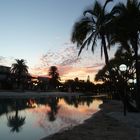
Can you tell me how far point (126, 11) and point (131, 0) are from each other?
3.84ft

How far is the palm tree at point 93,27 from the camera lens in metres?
28.6

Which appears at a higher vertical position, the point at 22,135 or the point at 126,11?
the point at 126,11

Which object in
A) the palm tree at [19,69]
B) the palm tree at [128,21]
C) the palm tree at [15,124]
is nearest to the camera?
the palm tree at [15,124]

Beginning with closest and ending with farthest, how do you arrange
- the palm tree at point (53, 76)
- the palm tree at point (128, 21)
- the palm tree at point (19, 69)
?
the palm tree at point (128, 21) → the palm tree at point (19, 69) → the palm tree at point (53, 76)

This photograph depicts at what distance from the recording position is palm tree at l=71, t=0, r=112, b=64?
2864 cm

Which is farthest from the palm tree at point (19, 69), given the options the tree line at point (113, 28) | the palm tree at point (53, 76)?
the tree line at point (113, 28)

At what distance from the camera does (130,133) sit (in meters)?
14.8

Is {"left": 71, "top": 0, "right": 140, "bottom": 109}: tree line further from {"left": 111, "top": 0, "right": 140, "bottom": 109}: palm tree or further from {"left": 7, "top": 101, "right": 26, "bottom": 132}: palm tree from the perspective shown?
{"left": 7, "top": 101, "right": 26, "bottom": 132}: palm tree

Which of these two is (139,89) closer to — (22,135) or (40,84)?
(22,135)

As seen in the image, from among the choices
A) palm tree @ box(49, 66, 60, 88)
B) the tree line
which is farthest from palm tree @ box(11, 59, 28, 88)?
the tree line

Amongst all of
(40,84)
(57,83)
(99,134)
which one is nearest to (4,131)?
(99,134)

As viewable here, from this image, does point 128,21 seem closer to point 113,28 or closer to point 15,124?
point 113,28

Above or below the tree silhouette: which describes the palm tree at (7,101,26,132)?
below

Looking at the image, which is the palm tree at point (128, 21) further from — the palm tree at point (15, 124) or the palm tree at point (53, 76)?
the palm tree at point (53, 76)
